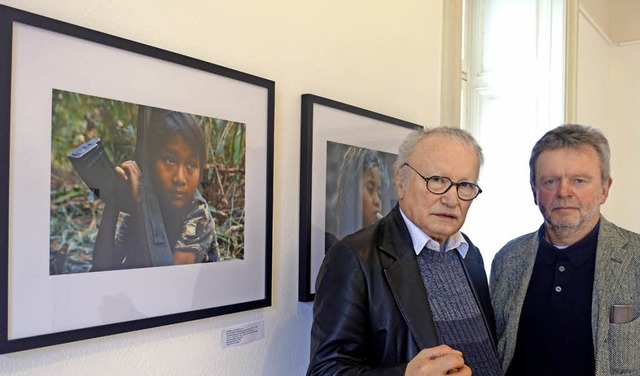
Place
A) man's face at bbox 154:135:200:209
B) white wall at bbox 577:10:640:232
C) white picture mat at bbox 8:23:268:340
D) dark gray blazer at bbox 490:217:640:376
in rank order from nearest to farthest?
white picture mat at bbox 8:23:268:340 < man's face at bbox 154:135:200:209 < dark gray blazer at bbox 490:217:640:376 < white wall at bbox 577:10:640:232

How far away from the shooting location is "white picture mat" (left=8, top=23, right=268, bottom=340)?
1136mm

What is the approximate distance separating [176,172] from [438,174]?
2.40 ft

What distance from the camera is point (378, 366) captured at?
5.01 ft

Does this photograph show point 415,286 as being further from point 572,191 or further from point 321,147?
point 572,191

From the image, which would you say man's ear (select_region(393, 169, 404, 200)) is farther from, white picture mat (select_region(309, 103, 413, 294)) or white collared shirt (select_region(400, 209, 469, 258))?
white picture mat (select_region(309, 103, 413, 294))

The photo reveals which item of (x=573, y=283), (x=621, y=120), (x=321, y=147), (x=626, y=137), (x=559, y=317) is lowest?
(x=559, y=317)

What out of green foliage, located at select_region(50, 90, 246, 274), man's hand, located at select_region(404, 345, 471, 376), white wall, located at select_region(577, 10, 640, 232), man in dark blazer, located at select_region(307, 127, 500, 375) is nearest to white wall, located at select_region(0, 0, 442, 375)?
green foliage, located at select_region(50, 90, 246, 274)

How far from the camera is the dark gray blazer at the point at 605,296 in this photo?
1.87 metres

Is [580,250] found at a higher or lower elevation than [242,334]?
higher

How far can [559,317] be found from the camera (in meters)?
1.98

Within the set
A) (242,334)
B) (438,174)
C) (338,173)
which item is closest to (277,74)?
(338,173)

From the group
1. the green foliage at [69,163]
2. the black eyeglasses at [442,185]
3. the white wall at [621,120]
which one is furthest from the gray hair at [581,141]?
the white wall at [621,120]

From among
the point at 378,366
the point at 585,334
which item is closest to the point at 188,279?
the point at 378,366

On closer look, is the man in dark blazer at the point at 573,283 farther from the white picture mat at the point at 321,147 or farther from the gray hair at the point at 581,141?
the white picture mat at the point at 321,147
